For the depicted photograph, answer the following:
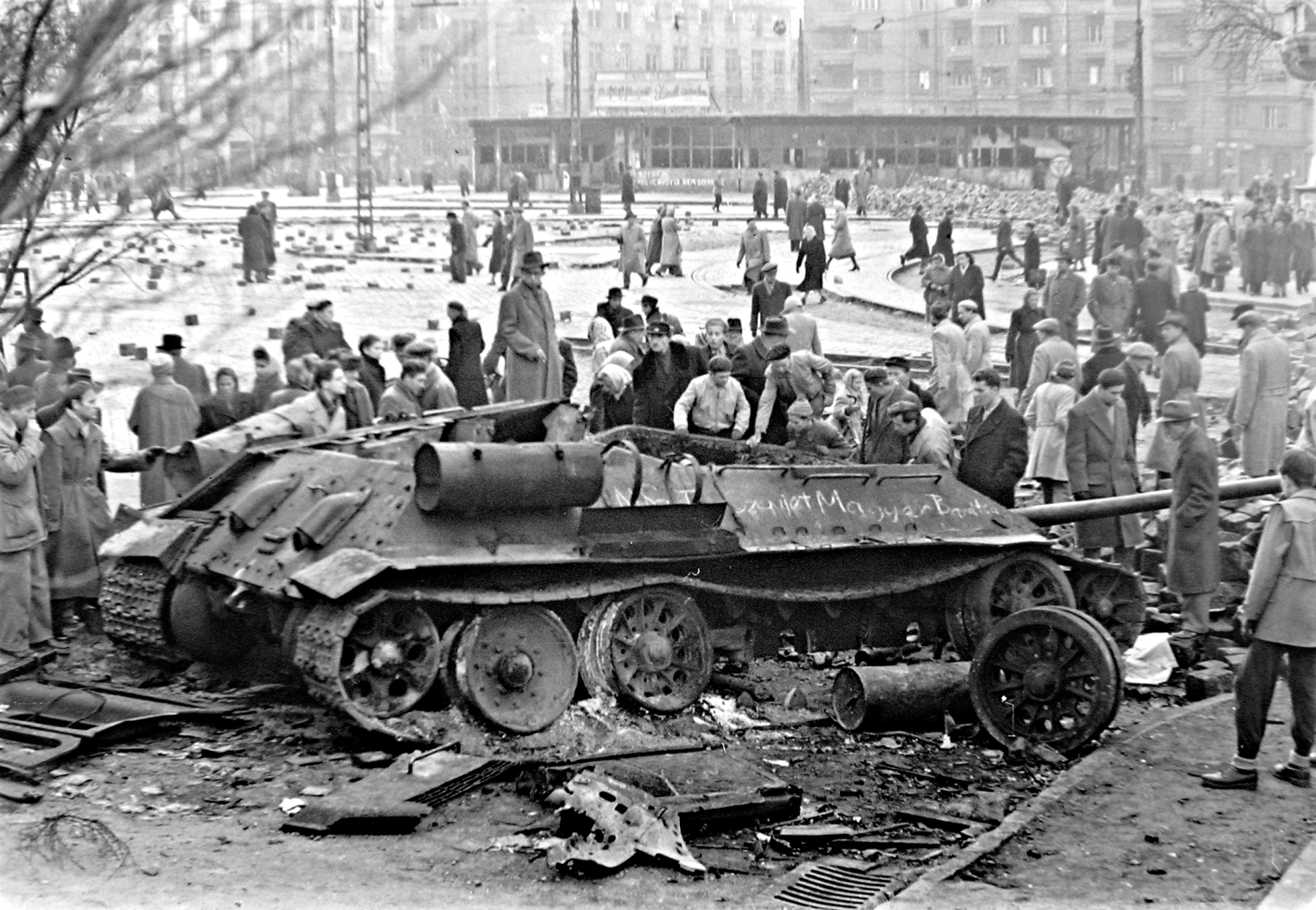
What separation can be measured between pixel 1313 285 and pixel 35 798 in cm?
2588

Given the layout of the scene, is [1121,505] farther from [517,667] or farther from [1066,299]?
[1066,299]

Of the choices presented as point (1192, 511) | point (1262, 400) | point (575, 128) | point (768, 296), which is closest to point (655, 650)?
point (1192, 511)

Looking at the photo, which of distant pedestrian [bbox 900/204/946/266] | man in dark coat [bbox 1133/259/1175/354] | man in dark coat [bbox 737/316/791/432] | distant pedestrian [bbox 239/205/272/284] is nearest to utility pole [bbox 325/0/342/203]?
man in dark coat [bbox 737/316/791/432]

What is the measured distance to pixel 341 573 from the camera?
Result: 9.71m

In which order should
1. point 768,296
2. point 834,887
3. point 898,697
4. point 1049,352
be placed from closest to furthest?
point 834,887
point 898,697
point 1049,352
point 768,296

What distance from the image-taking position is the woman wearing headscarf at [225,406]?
1395cm

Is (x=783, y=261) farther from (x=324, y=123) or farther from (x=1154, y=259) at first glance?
(x=324, y=123)

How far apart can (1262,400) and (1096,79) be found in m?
42.9

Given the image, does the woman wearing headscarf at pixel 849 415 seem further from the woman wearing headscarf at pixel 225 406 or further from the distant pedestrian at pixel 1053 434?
the woman wearing headscarf at pixel 225 406

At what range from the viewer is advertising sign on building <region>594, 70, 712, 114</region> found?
2039 inches

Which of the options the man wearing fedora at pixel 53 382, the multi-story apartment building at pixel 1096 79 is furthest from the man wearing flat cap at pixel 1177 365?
the multi-story apartment building at pixel 1096 79

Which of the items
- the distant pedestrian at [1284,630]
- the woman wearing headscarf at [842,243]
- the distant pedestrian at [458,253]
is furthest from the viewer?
the woman wearing headscarf at [842,243]

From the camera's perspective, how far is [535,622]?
1037 centimetres

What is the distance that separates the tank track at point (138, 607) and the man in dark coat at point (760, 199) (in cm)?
2952
